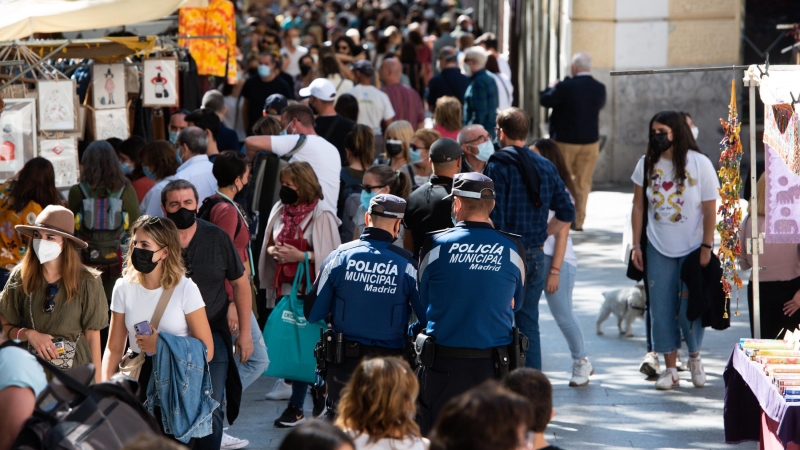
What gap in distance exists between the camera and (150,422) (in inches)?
161

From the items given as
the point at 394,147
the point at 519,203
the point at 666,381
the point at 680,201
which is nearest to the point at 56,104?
the point at 394,147

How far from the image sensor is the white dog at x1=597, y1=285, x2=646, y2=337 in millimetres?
9000

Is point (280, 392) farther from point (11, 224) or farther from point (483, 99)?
point (483, 99)

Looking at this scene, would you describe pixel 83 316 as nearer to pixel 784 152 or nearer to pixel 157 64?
pixel 784 152

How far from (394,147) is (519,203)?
Result: 2.15m

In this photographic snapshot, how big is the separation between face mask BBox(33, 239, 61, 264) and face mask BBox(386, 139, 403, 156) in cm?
380

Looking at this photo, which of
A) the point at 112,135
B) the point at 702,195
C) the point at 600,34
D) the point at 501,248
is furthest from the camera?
the point at 600,34

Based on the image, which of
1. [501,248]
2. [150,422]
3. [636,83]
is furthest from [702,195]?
[636,83]

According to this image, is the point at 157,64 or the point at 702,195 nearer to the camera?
the point at 702,195

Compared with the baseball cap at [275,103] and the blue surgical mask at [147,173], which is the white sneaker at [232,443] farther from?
the baseball cap at [275,103]

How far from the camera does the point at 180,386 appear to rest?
557 cm

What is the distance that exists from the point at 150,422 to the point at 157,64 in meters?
6.42

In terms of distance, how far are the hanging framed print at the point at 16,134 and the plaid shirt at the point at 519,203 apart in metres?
3.40

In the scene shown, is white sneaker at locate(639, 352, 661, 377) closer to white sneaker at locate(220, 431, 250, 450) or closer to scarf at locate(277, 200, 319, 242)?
scarf at locate(277, 200, 319, 242)
